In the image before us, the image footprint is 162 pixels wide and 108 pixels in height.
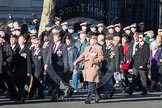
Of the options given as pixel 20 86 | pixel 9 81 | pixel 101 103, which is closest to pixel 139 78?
pixel 101 103

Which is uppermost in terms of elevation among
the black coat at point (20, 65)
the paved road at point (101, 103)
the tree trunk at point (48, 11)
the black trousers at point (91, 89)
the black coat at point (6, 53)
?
the tree trunk at point (48, 11)

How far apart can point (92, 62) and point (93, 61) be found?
0.04 meters

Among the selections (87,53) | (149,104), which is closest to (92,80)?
(87,53)

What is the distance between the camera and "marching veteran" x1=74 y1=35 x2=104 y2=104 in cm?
1534

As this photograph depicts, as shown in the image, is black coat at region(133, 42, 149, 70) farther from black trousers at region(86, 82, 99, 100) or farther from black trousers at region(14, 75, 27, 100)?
black trousers at region(14, 75, 27, 100)

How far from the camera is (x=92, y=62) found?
50.4 feet

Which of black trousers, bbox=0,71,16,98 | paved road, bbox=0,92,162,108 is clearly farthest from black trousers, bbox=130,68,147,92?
black trousers, bbox=0,71,16,98

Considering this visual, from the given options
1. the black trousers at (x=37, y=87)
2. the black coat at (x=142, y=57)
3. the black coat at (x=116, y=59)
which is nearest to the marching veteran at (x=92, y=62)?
the black coat at (x=116, y=59)

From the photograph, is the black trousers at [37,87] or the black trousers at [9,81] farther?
the black trousers at [37,87]

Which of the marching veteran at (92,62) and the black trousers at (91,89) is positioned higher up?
the marching veteran at (92,62)

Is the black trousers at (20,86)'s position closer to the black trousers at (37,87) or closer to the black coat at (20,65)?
the black coat at (20,65)

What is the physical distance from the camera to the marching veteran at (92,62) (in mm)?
15336

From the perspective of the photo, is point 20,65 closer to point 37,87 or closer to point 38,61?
point 38,61

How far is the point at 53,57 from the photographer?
A: 52.8 feet
